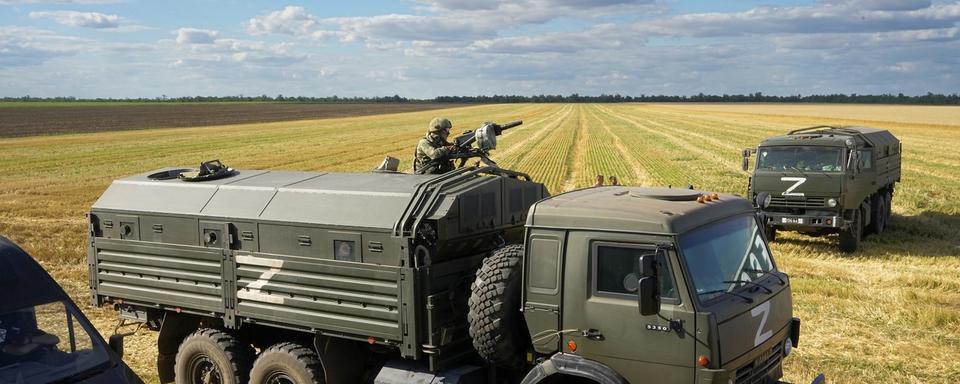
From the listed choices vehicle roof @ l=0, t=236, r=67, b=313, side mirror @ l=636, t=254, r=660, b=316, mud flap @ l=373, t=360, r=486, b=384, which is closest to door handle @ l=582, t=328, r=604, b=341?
side mirror @ l=636, t=254, r=660, b=316

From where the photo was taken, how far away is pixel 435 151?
10.1 meters

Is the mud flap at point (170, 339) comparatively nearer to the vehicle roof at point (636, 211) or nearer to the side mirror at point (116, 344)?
the side mirror at point (116, 344)

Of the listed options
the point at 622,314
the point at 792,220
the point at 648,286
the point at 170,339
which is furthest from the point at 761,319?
the point at 792,220

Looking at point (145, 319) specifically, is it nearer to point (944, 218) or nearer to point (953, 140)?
point (944, 218)

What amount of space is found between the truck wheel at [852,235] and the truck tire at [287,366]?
1255 centimetres

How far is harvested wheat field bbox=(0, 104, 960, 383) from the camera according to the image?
10523mm

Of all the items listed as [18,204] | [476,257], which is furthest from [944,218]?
[18,204]

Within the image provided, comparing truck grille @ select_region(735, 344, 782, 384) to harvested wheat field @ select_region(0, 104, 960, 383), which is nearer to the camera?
truck grille @ select_region(735, 344, 782, 384)

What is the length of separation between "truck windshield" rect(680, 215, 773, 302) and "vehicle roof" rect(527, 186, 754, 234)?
0.09m

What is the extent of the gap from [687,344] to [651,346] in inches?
10.6

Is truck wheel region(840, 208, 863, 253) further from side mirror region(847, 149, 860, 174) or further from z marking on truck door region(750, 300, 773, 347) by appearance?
z marking on truck door region(750, 300, 773, 347)

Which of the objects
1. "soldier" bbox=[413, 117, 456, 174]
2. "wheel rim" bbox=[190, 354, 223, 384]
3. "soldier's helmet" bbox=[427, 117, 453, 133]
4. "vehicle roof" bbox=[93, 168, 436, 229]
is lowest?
"wheel rim" bbox=[190, 354, 223, 384]

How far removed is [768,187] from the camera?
57.9ft

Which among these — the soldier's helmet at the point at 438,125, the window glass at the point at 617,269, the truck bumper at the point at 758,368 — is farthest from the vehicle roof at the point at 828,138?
the window glass at the point at 617,269
